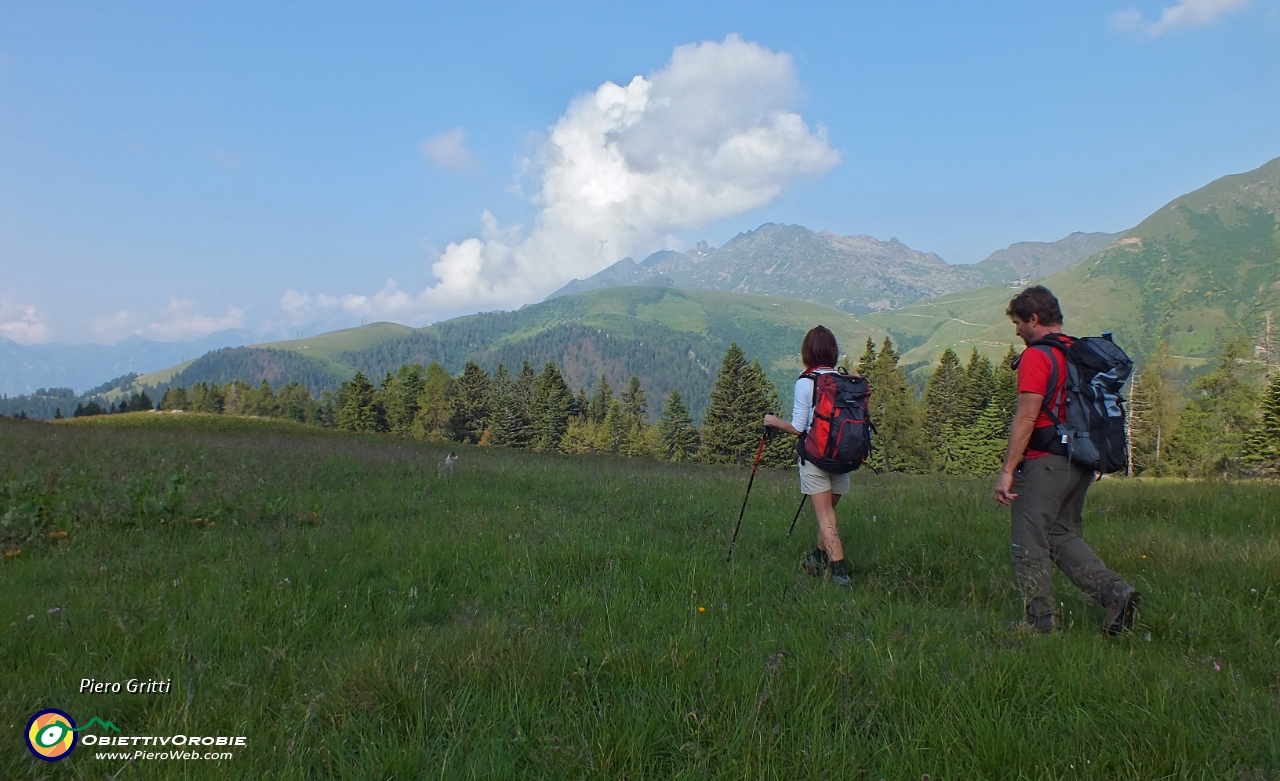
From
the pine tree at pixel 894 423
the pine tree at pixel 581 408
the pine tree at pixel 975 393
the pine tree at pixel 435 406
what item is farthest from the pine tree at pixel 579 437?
the pine tree at pixel 975 393

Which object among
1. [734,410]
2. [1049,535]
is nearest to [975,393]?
[734,410]

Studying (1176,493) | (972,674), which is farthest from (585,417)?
(972,674)

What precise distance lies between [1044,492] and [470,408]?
80.9 m

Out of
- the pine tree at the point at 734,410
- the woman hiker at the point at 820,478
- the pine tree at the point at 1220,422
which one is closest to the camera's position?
the woman hiker at the point at 820,478

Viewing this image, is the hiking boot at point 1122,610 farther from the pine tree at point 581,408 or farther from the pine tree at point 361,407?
the pine tree at point 361,407

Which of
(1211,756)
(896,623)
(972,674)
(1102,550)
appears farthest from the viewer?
(1102,550)

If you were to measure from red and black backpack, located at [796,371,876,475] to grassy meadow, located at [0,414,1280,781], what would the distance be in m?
1.15

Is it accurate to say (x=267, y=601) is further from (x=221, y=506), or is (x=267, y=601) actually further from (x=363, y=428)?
(x=363, y=428)

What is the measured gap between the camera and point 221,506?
689cm

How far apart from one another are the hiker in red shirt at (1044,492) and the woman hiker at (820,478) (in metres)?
1.53

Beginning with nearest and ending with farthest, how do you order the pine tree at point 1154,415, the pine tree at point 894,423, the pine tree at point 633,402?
the pine tree at point 1154,415, the pine tree at point 894,423, the pine tree at point 633,402

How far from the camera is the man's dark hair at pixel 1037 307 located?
4715 millimetres

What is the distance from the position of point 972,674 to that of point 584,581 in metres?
2.94

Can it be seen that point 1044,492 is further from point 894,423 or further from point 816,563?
point 894,423
